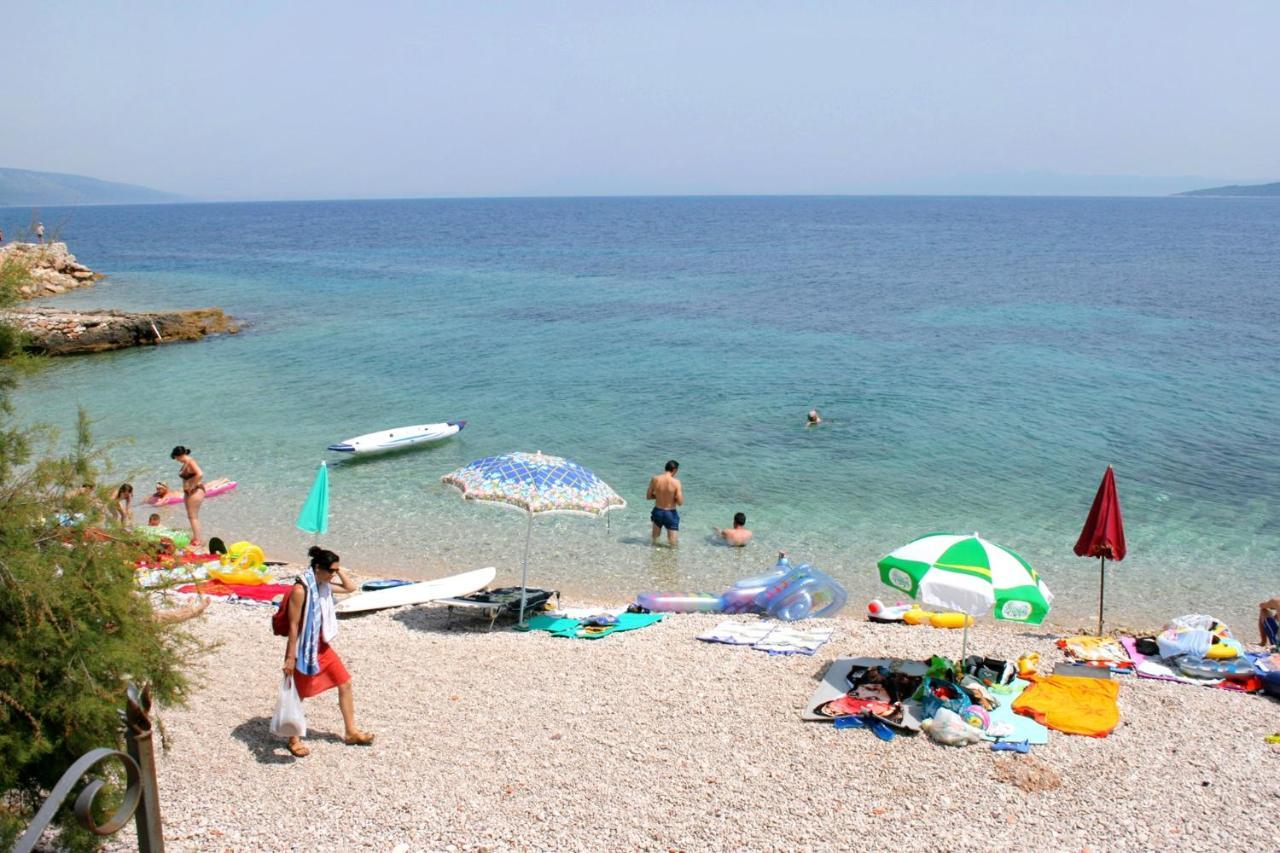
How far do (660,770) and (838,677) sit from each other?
2.58 metres

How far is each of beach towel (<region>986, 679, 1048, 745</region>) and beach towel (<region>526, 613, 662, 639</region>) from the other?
4.41m

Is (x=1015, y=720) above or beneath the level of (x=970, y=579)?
beneath

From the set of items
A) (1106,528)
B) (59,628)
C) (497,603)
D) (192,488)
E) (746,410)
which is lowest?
(497,603)

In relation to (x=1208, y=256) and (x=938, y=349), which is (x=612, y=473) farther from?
(x=1208, y=256)

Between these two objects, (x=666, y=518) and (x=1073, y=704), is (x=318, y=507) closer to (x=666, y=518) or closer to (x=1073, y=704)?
(x=666, y=518)

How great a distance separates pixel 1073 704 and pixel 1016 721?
0.76 meters

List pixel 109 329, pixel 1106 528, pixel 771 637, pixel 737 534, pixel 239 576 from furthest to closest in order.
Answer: pixel 109 329, pixel 737 534, pixel 239 576, pixel 1106 528, pixel 771 637

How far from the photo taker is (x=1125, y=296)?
50.7 m

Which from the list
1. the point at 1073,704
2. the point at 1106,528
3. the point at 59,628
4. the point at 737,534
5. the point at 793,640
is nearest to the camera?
the point at 59,628

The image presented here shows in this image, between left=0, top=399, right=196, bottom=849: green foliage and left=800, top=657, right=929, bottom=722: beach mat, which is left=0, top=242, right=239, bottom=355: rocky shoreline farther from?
left=800, top=657, right=929, bottom=722: beach mat

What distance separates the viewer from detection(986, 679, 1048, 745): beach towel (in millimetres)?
9055

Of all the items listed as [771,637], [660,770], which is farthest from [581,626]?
[660,770]

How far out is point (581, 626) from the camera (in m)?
12.5

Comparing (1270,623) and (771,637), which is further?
(1270,623)
